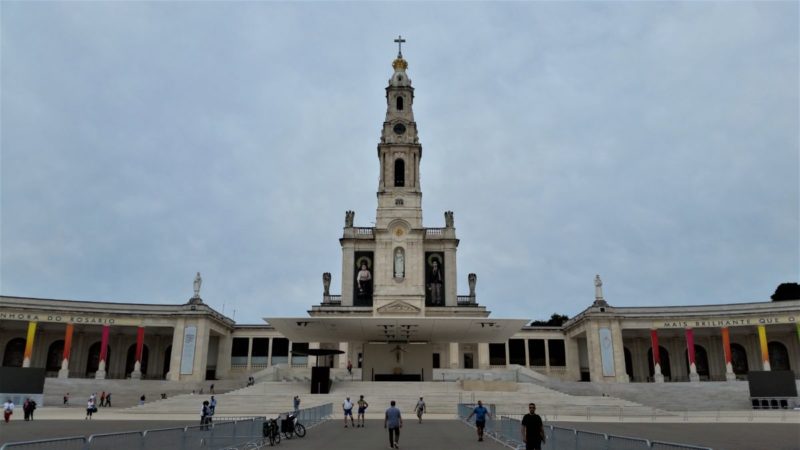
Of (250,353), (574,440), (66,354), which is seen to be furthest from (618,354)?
(66,354)

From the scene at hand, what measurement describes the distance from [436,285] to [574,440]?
158 ft

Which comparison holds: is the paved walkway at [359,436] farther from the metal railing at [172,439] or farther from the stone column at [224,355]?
the stone column at [224,355]

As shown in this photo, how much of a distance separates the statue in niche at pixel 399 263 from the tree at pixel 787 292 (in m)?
47.4

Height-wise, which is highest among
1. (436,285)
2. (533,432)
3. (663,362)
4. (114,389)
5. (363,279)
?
(363,279)

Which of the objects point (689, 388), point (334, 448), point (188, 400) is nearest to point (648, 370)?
point (689, 388)

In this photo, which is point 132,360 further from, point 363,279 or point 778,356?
point 778,356

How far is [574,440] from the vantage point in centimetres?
1169

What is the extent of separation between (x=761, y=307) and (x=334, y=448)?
1918 inches

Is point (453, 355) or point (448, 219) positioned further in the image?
point (448, 219)

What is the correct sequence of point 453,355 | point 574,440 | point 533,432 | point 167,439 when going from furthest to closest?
point 453,355, point 574,440, point 533,432, point 167,439

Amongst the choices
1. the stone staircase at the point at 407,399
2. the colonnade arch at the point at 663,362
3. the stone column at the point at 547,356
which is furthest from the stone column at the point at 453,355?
the colonnade arch at the point at 663,362

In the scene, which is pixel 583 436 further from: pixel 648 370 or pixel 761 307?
pixel 648 370

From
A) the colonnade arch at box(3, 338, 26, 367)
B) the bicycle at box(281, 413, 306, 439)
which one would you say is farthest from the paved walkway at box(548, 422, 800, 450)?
the colonnade arch at box(3, 338, 26, 367)

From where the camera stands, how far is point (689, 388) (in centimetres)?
4147
